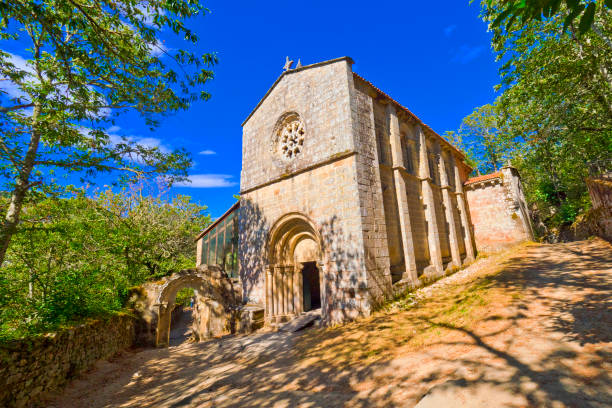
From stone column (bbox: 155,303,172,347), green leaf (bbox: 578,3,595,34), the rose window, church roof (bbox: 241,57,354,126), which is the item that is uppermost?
church roof (bbox: 241,57,354,126)

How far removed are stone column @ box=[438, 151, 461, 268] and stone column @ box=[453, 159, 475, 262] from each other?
1276mm

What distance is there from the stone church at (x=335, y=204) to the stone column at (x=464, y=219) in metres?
0.12

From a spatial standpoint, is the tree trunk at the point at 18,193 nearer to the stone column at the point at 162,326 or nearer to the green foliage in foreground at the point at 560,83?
the stone column at the point at 162,326

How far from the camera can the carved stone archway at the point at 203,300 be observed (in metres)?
11.8

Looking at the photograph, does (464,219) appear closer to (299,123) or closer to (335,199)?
(335,199)

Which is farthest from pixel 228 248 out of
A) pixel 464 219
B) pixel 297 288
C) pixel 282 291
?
pixel 464 219

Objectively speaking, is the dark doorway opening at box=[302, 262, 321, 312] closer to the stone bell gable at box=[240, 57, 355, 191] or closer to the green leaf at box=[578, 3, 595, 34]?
the stone bell gable at box=[240, 57, 355, 191]

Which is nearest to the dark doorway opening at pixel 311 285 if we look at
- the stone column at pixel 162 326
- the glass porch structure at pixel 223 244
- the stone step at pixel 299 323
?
the stone step at pixel 299 323

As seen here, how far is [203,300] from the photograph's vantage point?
13.3m

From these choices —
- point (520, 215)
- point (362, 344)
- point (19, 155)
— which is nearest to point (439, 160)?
point (520, 215)

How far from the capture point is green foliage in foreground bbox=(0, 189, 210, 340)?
6.48m

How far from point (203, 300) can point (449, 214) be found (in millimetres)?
13850

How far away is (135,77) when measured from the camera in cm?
645

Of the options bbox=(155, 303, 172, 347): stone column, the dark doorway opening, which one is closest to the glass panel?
bbox=(155, 303, 172, 347): stone column
